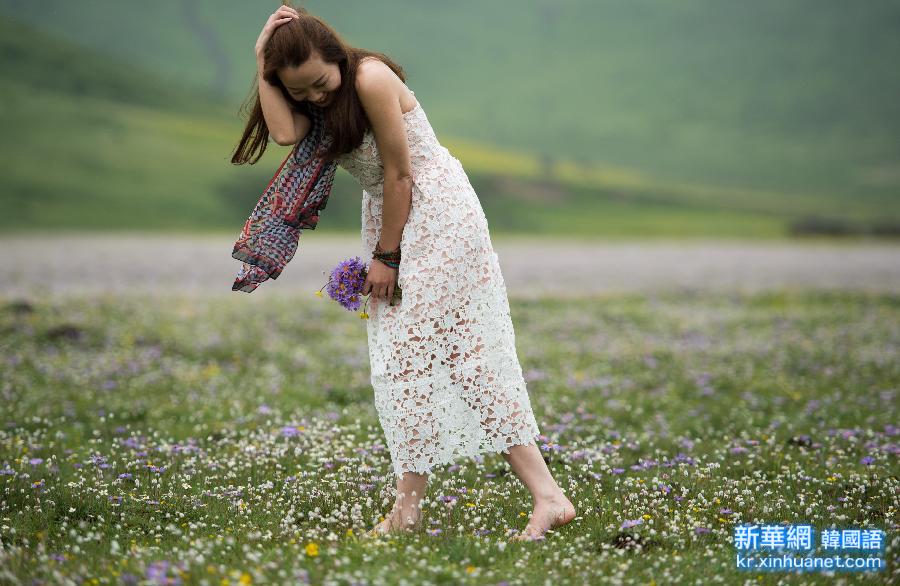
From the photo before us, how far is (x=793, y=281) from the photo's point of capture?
2419cm

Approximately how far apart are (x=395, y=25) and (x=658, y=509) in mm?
132172

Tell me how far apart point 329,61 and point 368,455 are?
365 centimetres

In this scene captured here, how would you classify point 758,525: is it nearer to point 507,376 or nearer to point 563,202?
point 507,376

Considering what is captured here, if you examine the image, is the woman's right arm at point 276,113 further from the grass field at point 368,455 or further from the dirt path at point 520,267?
the dirt path at point 520,267

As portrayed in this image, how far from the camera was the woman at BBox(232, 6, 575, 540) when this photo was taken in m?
5.61

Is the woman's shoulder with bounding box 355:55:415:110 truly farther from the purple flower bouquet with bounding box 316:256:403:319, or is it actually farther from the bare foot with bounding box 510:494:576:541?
the bare foot with bounding box 510:494:576:541

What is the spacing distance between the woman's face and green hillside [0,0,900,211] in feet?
314

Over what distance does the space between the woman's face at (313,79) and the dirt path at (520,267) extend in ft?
47.0

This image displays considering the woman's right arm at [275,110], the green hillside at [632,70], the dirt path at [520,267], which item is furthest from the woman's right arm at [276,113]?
the green hillside at [632,70]

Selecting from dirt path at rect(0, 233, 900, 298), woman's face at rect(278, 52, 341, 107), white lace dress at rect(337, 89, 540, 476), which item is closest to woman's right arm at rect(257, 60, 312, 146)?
woman's face at rect(278, 52, 341, 107)

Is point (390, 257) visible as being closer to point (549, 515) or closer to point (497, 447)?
point (497, 447)

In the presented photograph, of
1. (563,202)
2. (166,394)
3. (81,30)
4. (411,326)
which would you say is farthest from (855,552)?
(81,30)

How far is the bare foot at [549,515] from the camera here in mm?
5781

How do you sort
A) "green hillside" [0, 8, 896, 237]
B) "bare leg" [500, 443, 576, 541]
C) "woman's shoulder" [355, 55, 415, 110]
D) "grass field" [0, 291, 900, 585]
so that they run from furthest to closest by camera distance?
"green hillside" [0, 8, 896, 237] → "bare leg" [500, 443, 576, 541] → "woman's shoulder" [355, 55, 415, 110] → "grass field" [0, 291, 900, 585]
